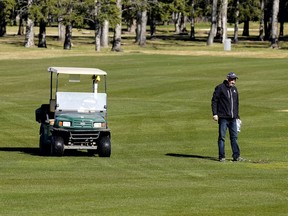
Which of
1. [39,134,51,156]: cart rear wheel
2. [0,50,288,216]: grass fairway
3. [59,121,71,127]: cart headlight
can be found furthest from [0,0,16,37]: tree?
[59,121,71,127]: cart headlight

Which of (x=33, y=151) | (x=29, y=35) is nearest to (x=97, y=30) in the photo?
(x=29, y=35)

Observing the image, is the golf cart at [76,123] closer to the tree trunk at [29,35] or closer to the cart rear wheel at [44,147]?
the cart rear wheel at [44,147]

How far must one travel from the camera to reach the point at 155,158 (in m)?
22.4

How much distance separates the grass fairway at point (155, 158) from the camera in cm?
1517

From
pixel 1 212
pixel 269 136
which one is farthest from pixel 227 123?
pixel 1 212

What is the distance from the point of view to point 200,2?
387ft

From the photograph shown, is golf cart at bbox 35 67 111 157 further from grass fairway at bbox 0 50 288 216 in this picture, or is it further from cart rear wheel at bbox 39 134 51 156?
grass fairway at bbox 0 50 288 216

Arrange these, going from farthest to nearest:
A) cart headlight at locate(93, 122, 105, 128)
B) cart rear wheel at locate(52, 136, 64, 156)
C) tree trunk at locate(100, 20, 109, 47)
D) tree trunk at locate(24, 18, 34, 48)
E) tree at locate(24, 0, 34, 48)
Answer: tree trunk at locate(100, 20, 109, 47), tree trunk at locate(24, 18, 34, 48), tree at locate(24, 0, 34, 48), cart headlight at locate(93, 122, 105, 128), cart rear wheel at locate(52, 136, 64, 156)

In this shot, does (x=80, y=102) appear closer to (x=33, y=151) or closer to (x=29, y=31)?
(x=33, y=151)

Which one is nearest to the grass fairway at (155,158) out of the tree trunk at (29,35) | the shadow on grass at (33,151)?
the shadow on grass at (33,151)

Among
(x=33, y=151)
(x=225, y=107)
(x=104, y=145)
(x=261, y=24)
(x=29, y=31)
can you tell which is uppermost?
(x=261, y=24)

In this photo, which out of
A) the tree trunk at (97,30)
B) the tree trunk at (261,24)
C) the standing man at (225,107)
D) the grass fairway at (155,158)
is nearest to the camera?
the grass fairway at (155,158)

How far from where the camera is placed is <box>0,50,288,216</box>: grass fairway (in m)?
15.2

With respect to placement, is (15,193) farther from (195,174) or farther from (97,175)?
(195,174)
